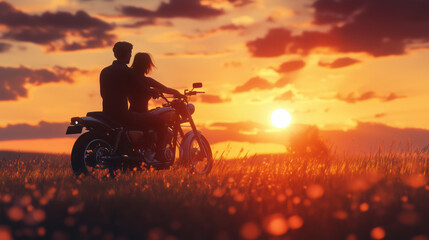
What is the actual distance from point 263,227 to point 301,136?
161ft

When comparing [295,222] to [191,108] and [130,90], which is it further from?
[191,108]

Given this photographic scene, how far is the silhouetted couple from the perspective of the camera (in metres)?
9.15

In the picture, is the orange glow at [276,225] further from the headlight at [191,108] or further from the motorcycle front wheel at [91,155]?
the headlight at [191,108]

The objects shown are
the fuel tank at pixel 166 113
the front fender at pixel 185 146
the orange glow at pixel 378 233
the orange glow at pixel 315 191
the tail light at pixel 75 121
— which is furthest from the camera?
the front fender at pixel 185 146

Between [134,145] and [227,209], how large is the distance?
3.94m

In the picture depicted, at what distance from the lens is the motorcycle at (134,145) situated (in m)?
9.17

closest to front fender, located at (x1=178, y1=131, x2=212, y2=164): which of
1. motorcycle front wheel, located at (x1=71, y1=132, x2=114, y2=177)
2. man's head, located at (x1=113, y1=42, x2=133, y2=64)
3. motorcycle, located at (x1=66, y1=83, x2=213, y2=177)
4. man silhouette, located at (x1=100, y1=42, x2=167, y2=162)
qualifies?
motorcycle, located at (x1=66, y1=83, x2=213, y2=177)

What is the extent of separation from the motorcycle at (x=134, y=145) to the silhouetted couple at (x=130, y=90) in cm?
Answer: 16

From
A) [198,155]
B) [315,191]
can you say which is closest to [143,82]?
[198,155]

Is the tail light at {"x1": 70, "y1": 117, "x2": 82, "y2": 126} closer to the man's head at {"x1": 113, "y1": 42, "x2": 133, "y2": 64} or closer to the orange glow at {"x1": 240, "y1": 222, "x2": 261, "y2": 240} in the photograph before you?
the man's head at {"x1": 113, "y1": 42, "x2": 133, "y2": 64}

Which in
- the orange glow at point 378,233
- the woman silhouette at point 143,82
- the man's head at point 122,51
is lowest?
the orange glow at point 378,233

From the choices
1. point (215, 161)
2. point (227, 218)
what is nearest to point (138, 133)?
point (215, 161)

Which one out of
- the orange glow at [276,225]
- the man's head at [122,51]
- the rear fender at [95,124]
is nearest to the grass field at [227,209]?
the orange glow at [276,225]

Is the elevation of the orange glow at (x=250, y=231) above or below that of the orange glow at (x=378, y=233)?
above
